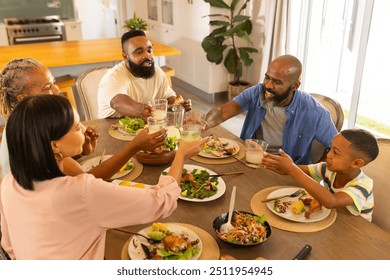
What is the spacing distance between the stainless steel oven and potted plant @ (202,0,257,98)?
10.5 ft

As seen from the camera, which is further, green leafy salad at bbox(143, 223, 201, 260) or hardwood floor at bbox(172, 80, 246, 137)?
hardwood floor at bbox(172, 80, 246, 137)

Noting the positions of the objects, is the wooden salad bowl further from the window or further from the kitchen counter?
the window

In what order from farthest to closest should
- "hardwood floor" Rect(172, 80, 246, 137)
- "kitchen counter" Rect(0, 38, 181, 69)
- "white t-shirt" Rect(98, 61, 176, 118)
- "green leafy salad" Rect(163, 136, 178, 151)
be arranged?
"hardwood floor" Rect(172, 80, 246, 137), "kitchen counter" Rect(0, 38, 181, 69), "white t-shirt" Rect(98, 61, 176, 118), "green leafy salad" Rect(163, 136, 178, 151)

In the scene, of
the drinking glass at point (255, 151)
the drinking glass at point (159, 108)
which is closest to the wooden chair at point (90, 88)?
the drinking glass at point (159, 108)

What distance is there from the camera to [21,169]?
1.07 metres

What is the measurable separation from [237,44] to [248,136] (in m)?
2.98

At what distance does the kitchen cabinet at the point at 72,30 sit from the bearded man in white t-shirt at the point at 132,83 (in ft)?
15.6

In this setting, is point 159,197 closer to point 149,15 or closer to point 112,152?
point 112,152

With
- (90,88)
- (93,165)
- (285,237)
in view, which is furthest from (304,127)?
(90,88)

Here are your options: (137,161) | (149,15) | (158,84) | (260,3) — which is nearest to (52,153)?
(137,161)

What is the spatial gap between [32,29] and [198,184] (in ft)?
19.5

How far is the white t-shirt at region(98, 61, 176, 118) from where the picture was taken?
2496 mm

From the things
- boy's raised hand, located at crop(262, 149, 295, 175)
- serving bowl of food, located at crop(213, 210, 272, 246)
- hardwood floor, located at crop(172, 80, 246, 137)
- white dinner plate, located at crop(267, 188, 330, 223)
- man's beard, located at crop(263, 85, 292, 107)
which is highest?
man's beard, located at crop(263, 85, 292, 107)

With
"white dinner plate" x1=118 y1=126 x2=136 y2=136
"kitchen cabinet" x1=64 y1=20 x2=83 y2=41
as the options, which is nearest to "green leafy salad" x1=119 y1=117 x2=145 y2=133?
"white dinner plate" x1=118 y1=126 x2=136 y2=136
